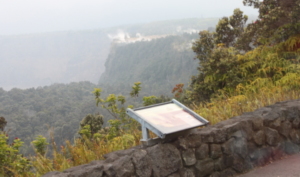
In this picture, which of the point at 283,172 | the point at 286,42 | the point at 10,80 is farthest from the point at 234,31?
the point at 10,80

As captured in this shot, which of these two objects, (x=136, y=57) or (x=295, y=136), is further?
(x=136, y=57)

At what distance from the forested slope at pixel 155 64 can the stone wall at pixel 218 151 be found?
7164 cm

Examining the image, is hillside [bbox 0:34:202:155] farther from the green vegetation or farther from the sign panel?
the sign panel

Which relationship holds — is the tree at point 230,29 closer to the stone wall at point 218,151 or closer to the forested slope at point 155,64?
the stone wall at point 218,151

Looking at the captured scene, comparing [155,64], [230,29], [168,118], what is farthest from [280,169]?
[155,64]

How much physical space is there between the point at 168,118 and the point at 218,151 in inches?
32.9

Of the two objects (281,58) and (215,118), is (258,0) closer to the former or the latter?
(281,58)

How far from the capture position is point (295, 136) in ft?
13.7

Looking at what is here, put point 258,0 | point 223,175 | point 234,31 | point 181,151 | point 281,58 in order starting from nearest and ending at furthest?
point 181,151 → point 223,175 → point 281,58 → point 258,0 → point 234,31

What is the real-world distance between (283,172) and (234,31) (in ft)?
28.8

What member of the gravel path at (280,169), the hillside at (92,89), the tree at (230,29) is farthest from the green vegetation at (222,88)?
the hillside at (92,89)

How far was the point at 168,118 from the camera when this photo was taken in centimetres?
314

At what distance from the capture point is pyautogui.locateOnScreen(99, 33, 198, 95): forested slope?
87.4 m

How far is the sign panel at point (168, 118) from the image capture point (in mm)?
2916
